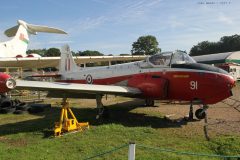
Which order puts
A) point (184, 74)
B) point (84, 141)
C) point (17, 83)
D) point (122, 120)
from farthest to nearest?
point (122, 120), point (184, 74), point (17, 83), point (84, 141)

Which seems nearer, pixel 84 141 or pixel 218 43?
pixel 84 141

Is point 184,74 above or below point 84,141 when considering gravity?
above

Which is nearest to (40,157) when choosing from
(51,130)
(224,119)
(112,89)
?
(51,130)

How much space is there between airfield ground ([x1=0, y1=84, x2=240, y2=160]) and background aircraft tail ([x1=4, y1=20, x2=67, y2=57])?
2088cm

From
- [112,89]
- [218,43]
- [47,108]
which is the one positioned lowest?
[47,108]

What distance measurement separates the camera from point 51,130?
30.1 feet

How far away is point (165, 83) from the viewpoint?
34.2 feet

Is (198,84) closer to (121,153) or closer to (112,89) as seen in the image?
(112,89)

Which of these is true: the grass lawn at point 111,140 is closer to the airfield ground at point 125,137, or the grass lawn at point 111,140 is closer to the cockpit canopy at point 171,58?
the airfield ground at point 125,137

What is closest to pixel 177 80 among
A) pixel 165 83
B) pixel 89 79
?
pixel 165 83

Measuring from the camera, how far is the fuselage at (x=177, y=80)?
375 inches

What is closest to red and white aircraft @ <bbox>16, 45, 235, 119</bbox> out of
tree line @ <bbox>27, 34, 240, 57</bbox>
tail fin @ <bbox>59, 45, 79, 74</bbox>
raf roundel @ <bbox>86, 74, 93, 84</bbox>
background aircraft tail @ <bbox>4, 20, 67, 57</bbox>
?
raf roundel @ <bbox>86, 74, 93, 84</bbox>

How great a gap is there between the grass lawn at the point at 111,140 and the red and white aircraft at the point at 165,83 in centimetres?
97

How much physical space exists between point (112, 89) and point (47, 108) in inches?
207
